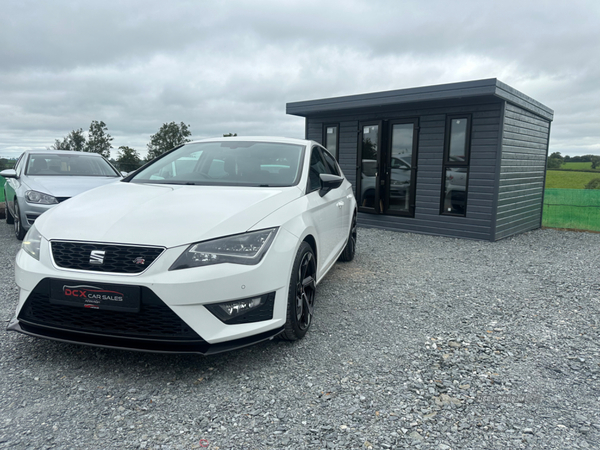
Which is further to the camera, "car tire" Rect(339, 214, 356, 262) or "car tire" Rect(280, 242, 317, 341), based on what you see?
"car tire" Rect(339, 214, 356, 262)

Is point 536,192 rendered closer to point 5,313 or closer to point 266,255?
point 266,255

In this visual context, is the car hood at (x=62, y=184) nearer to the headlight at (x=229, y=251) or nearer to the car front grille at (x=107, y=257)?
the car front grille at (x=107, y=257)

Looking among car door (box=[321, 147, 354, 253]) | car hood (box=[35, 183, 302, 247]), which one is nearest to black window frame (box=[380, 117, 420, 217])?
car door (box=[321, 147, 354, 253])

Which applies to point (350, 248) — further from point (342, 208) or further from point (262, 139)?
point (262, 139)

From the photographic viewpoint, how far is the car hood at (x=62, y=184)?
6578mm

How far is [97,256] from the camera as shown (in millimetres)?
2553

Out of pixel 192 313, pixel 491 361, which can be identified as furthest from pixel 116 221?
pixel 491 361

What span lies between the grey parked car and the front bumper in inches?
171

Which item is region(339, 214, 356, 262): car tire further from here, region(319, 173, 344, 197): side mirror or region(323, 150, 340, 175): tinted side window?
region(319, 173, 344, 197): side mirror

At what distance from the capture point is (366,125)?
9.58 metres

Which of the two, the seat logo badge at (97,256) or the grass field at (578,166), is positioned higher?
the grass field at (578,166)

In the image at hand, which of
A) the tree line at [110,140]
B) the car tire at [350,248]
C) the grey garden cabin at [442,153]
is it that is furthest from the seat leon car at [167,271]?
the tree line at [110,140]

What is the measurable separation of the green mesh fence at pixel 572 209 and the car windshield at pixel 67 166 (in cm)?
1051

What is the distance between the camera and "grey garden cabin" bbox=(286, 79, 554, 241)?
8.22 m
